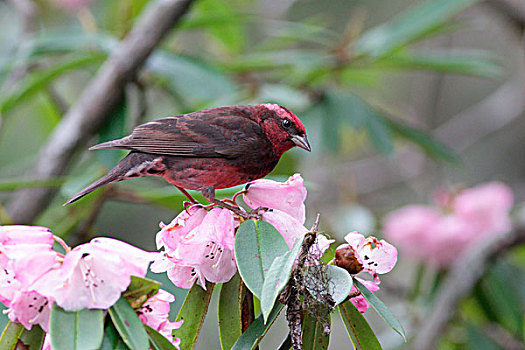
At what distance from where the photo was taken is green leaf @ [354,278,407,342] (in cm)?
67

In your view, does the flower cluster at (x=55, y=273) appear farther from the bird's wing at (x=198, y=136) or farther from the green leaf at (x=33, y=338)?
the bird's wing at (x=198, y=136)

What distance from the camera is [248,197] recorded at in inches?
34.7

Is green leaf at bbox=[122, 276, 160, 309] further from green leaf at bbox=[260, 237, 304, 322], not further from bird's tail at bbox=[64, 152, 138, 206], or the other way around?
bird's tail at bbox=[64, 152, 138, 206]

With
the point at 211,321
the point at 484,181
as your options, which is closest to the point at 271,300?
the point at 211,321

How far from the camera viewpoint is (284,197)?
2.85 ft

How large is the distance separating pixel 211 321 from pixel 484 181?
2.12 metres

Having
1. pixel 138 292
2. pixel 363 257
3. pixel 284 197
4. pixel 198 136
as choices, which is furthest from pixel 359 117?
pixel 138 292

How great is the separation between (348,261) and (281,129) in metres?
0.47

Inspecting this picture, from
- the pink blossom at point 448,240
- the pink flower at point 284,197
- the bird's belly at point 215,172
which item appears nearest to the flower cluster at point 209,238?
the pink flower at point 284,197

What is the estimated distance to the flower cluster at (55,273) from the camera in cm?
68

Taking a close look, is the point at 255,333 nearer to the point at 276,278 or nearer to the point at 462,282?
the point at 276,278

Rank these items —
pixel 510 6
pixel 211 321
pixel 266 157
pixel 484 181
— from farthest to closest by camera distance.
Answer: pixel 484 181, pixel 211 321, pixel 510 6, pixel 266 157

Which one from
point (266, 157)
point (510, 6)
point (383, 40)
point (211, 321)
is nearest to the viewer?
point (266, 157)

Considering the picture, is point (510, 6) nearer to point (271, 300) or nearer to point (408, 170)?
point (408, 170)
